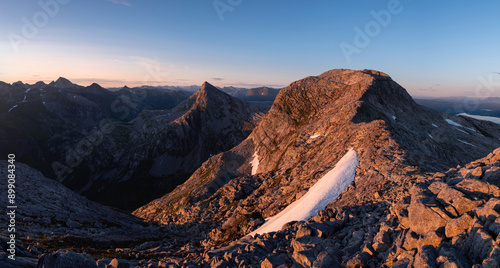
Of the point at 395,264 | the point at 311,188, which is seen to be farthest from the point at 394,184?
the point at 395,264

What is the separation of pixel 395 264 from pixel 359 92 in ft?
289

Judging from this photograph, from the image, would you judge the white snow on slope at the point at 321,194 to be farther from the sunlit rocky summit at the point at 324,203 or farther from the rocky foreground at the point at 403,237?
the rocky foreground at the point at 403,237

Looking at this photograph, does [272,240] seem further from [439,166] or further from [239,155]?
[239,155]

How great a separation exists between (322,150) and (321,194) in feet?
86.1

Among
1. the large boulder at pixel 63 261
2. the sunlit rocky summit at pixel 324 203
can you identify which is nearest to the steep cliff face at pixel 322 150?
the sunlit rocky summit at pixel 324 203

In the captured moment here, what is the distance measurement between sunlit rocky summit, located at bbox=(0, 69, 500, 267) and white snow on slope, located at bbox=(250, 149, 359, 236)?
0.88 ft

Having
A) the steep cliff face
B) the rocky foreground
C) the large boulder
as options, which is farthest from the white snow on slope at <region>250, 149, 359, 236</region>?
the large boulder

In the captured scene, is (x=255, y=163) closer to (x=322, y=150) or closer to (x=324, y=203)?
(x=322, y=150)

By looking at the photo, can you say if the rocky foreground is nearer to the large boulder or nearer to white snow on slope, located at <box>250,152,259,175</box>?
the large boulder

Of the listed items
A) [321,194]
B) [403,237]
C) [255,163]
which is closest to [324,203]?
[321,194]

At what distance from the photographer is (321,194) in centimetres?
4159

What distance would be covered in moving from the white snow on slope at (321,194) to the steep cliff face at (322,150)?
1987 millimetres

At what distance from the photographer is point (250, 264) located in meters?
21.7

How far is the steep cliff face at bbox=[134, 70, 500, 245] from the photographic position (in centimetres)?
4359
